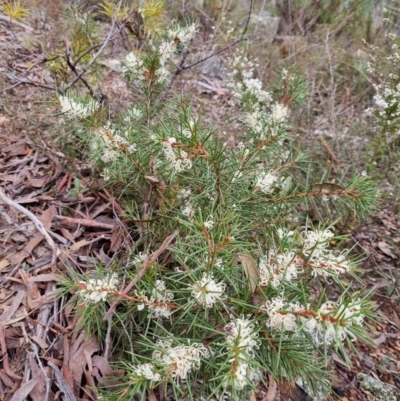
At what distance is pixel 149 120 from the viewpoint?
5.74 ft

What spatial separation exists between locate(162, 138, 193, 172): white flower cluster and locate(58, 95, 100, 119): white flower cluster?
0.39 m

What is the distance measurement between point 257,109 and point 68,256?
1154 mm

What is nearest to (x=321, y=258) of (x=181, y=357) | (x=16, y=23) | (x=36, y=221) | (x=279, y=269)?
(x=279, y=269)

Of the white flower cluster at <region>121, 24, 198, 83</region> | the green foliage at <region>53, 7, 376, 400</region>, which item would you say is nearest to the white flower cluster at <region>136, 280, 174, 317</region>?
the green foliage at <region>53, 7, 376, 400</region>

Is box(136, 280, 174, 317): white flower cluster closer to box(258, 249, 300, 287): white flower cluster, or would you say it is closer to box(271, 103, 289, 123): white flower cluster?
box(258, 249, 300, 287): white flower cluster

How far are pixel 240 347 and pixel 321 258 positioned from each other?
0.35m

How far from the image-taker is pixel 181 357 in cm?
100

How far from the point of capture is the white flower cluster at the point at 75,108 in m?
1.42

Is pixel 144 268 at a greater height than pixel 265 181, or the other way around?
pixel 265 181

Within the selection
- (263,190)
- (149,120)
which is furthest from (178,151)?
(149,120)

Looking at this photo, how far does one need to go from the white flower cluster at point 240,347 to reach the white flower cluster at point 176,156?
0.52 m

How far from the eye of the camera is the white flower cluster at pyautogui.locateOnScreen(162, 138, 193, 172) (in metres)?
1.22

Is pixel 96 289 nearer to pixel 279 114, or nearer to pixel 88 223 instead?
pixel 88 223

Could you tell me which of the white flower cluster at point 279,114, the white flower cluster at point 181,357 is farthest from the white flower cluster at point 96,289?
the white flower cluster at point 279,114
